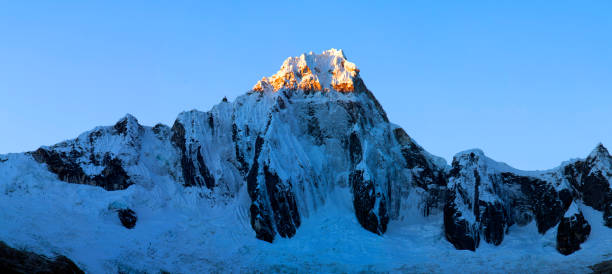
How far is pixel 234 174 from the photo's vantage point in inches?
4409

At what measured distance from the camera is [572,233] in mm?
95688

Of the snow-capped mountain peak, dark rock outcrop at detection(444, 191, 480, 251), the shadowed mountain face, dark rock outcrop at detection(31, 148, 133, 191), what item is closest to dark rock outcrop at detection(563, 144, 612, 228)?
the shadowed mountain face

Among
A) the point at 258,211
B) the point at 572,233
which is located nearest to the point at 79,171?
the point at 258,211

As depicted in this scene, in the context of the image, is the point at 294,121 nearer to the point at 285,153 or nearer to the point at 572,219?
the point at 285,153

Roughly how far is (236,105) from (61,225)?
4001 centimetres

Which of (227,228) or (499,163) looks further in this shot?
(499,163)

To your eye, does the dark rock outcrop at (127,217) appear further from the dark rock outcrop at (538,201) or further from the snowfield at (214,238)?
the dark rock outcrop at (538,201)

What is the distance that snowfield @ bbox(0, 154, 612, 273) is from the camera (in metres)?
85.1

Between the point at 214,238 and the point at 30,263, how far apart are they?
102 feet

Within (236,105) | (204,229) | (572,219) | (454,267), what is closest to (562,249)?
(572,219)

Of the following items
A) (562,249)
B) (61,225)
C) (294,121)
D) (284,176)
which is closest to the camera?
(61,225)

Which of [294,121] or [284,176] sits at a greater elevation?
[294,121]

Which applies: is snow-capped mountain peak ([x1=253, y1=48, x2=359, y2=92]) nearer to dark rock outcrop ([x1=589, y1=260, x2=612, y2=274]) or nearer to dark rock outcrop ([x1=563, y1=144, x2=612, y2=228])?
dark rock outcrop ([x1=563, y1=144, x2=612, y2=228])

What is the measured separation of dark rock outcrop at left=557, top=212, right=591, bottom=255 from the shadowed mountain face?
140mm
